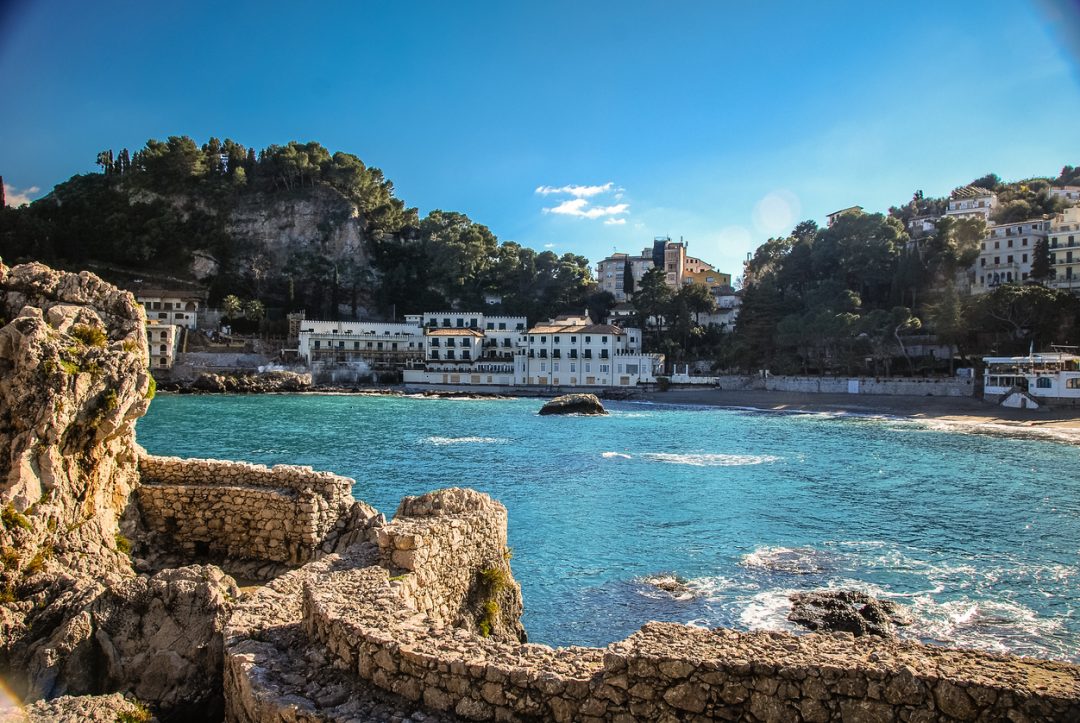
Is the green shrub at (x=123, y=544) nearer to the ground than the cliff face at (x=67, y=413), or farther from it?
nearer to the ground

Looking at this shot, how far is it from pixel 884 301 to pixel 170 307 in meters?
85.9

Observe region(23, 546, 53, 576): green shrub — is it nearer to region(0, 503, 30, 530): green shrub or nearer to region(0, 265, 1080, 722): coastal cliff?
region(0, 265, 1080, 722): coastal cliff

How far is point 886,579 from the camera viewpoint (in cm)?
1447

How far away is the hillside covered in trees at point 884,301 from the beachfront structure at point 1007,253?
2127mm

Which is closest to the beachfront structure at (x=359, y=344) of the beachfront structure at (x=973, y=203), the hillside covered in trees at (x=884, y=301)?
the hillside covered in trees at (x=884, y=301)

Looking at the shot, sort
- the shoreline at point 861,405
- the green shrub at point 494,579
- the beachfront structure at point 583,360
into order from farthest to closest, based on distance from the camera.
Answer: the beachfront structure at point 583,360 < the shoreline at point 861,405 < the green shrub at point 494,579

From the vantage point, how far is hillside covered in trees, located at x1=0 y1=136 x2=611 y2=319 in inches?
3875

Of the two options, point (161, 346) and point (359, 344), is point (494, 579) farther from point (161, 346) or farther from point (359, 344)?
point (359, 344)

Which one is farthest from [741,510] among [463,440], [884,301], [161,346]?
[161,346]

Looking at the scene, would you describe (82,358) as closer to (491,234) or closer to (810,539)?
(810,539)

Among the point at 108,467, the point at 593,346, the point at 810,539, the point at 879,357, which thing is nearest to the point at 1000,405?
the point at 879,357

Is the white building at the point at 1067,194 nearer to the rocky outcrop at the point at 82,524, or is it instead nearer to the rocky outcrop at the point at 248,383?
the rocky outcrop at the point at 248,383

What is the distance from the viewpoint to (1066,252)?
75.9 metres

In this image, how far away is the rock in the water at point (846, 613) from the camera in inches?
466
